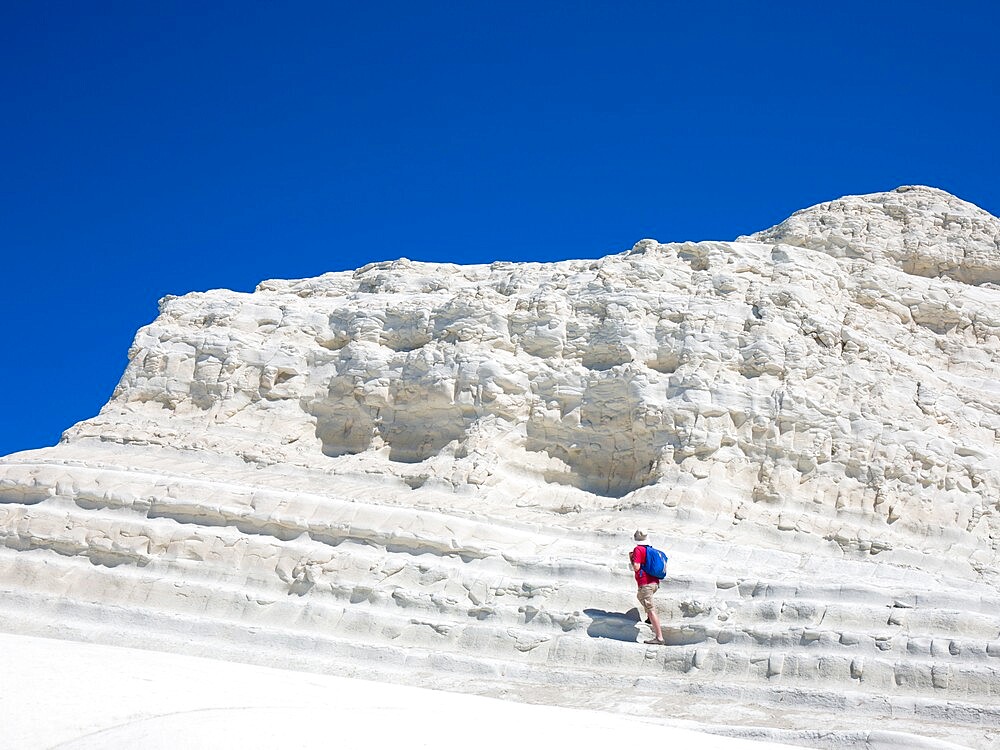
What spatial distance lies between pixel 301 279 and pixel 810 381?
10110 millimetres

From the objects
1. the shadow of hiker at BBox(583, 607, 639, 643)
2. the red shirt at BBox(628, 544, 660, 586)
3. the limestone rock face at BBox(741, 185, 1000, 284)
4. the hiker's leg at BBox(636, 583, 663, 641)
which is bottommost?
the shadow of hiker at BBox(583, 607, 639, 643)

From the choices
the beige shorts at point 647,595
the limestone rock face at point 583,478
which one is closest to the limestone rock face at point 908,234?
the limestone rock face at point 583,478

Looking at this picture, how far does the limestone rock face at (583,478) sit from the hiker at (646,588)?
203mm

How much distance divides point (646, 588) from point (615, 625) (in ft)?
2.08

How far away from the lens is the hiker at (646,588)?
1087 centimetres

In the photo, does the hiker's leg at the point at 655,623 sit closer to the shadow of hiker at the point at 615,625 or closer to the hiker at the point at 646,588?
the hiker at the point at 646,588

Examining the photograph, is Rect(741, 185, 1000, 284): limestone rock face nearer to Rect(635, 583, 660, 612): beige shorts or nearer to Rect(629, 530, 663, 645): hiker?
Rect(629, 530, 663, 645): hiker

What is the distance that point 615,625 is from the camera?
11.2m

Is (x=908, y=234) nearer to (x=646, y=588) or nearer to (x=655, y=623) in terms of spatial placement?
(x=646, y=588)

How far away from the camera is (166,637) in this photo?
39.5 feet

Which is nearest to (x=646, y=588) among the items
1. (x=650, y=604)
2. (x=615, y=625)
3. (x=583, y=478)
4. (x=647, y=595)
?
(x=647, y=595)

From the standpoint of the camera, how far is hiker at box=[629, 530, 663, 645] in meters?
10.9

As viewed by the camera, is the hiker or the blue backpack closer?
the hiker

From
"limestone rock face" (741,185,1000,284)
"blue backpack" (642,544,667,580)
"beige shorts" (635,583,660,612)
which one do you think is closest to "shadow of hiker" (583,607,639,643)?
"beige shorts" (635,583,660,612)
